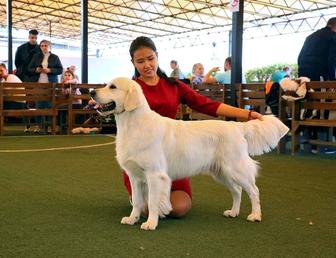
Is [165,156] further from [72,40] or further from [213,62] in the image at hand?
[72,40]

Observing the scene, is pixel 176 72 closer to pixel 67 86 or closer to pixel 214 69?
pixel 214 69

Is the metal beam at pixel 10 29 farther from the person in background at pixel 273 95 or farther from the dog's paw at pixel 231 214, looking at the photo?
the dog's paw at pixel 231 214

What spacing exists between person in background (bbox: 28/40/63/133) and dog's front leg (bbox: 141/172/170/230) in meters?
7.14

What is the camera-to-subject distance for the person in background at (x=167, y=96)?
127 inches

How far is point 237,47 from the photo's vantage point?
8.54m

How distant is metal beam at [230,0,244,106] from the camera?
836cm

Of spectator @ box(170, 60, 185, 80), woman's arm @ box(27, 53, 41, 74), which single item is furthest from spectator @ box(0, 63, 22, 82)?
spectator @ box(170, 60, 185, 80)

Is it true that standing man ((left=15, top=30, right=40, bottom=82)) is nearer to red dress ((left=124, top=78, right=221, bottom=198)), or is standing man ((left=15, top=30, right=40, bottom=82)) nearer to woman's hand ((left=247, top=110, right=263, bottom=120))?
red dress ((left=124, top=78, right=221, bottom=198))

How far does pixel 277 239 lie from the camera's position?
9.07 ft

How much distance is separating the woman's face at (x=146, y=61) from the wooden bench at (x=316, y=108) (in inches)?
148

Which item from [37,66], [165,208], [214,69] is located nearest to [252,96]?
[214,69]

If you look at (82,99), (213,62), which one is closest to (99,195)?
(82,99)

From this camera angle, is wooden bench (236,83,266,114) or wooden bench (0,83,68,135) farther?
wooden bench (0,83,68,135)

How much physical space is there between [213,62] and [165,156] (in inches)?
1004
